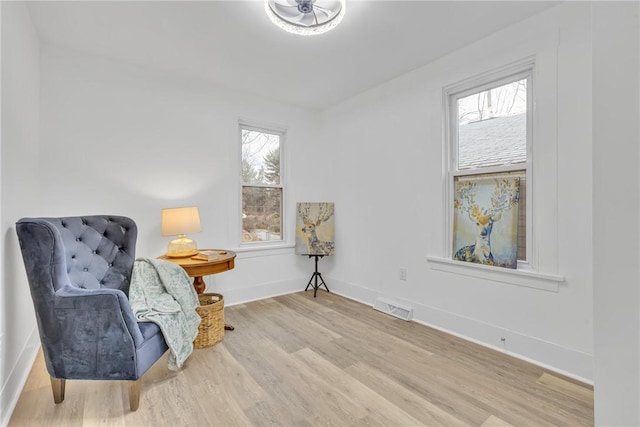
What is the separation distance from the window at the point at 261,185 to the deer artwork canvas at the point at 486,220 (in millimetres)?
2156

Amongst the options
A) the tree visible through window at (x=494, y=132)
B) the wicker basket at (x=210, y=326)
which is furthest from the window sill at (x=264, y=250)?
the tree visible through window at (x=494, y=132)

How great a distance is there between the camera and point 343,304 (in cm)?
348

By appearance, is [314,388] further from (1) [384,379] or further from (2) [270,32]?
(2) [270,32]

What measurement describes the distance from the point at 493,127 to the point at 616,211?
82.9 inches

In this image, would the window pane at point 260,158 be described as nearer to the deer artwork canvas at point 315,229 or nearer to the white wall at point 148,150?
the white wall at point 148,150

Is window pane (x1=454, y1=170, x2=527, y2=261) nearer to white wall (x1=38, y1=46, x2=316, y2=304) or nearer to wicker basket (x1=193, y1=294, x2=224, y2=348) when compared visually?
wicker basket (x1=193, y1=294, x2=224, y2=348)

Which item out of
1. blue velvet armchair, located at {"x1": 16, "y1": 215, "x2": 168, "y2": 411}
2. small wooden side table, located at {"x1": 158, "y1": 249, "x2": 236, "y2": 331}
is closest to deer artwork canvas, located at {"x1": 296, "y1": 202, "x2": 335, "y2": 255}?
small wooden side table, located at {"x1": 158, "y1": 249, "x2": 236, "y2": 331}

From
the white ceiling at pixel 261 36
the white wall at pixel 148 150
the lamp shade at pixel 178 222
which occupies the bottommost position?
the lamp shade at pixel 178 222

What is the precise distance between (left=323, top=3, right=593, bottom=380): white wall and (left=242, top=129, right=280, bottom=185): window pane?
76cm

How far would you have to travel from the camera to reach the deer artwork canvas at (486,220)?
2.34 meters

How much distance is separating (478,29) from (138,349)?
3.19 meters

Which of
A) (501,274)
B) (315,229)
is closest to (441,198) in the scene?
(501,274)

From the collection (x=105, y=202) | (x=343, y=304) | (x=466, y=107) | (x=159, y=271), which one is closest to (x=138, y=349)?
(x=159, y=271)

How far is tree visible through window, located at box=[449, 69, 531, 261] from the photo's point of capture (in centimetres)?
231
